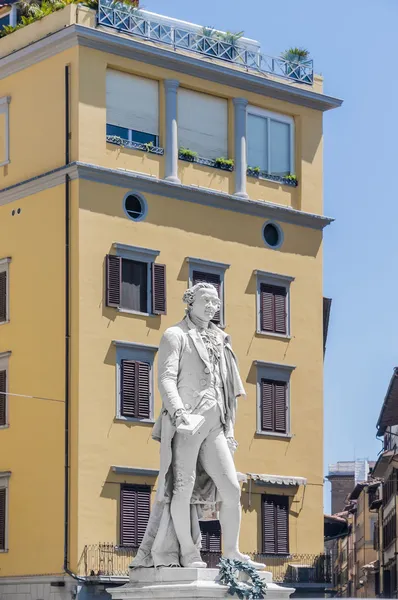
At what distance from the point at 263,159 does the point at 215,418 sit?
2954 cm

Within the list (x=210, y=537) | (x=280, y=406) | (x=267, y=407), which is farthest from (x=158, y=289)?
(x=210, y=537)

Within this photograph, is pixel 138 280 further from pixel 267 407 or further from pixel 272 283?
pixel 267 407

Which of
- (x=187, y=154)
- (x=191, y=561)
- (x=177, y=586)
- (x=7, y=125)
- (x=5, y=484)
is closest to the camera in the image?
(x=177, y=586)

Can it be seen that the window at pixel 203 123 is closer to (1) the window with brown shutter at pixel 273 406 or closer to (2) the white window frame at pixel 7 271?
(2) the white window frame at pixel 7 271

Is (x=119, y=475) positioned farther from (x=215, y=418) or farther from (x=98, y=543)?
(x=215, y=418)

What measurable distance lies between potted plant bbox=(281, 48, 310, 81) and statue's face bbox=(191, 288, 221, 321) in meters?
30.1

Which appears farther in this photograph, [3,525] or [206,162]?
[206,162]

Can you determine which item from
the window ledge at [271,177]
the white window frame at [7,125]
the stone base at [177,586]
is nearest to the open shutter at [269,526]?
the window ledge at [271,177]

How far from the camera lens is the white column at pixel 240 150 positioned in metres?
55.1

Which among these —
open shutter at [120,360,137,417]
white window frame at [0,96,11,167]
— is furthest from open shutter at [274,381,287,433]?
white window frame at [0,96,11,167]

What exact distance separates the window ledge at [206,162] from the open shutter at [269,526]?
924 cm

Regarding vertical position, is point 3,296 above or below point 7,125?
below

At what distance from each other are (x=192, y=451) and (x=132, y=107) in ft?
88.0

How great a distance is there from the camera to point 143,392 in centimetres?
5169
